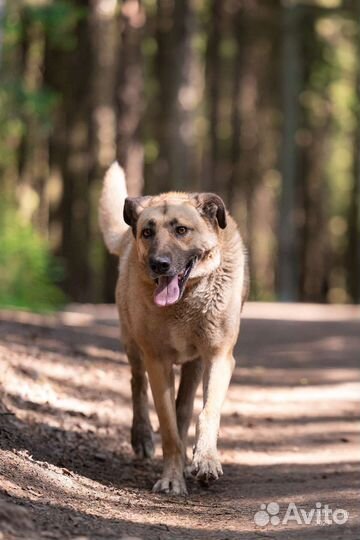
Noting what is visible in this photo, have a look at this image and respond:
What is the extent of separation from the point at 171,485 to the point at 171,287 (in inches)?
49.5

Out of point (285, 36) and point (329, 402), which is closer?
point (329, 402)

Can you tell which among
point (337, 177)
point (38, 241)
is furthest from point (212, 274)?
point (337, 177)

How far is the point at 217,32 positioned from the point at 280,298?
8462 millimetres

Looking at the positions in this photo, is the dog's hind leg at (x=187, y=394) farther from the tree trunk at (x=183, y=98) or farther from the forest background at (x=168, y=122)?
the tree trunk at (x=183, y=98)

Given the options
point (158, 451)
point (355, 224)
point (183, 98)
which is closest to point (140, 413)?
point (158, 451)

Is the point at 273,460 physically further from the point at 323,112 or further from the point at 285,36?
the point at 323,112

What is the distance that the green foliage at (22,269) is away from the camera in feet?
51.7

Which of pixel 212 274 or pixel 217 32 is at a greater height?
pixel 217 32

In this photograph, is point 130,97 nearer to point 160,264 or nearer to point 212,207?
point 212,207

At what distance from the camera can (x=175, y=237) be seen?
7188 mm

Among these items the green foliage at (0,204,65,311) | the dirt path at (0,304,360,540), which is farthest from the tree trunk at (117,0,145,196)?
the dirt path at (0,304,360,540)

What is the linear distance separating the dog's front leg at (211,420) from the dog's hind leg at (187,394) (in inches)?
25.6

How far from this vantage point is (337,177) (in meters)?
49.7

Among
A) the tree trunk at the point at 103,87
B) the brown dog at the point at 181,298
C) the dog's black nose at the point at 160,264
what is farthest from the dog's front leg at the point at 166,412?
the tree trunk at the point at 103,87
